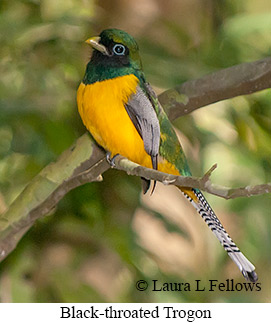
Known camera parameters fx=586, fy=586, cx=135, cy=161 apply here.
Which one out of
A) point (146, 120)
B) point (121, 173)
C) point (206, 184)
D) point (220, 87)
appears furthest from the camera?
point (121, 173)

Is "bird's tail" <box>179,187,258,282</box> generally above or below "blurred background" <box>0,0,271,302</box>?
below

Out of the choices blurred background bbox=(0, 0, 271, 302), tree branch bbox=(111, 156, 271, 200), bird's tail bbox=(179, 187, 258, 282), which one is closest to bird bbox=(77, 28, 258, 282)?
bird's tail bbox=(179, 187, 258, 282)

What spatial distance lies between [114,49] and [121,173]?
0.71 m

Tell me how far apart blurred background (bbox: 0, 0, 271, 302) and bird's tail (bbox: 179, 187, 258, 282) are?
39 centimetres

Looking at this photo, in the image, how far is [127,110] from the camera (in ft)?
3.60

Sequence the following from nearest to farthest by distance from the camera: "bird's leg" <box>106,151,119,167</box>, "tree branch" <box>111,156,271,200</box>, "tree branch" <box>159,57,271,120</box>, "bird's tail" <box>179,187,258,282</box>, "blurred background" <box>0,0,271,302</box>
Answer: "tree branch" <box>111,156,271,200</box>
"bird's tail" <box>179,187,258,282</box>
"bird's leg" <box>106,151,119,167</box>
"tree branch" <box>159,57,271,120</box>
"blurred background" <box>0,0,271,302</box>

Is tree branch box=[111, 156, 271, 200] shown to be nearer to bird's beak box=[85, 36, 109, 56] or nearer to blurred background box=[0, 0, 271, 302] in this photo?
bird's beak box=[85, 36, 109, 56]

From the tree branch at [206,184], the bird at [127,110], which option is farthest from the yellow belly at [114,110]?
the tree branch at [206,184]

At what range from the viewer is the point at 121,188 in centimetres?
177

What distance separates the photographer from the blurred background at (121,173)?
1538mm

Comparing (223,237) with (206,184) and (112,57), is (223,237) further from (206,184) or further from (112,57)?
(112,57)

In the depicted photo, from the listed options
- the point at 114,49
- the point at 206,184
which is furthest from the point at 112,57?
the point at 206,184

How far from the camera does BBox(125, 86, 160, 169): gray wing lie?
106cm
